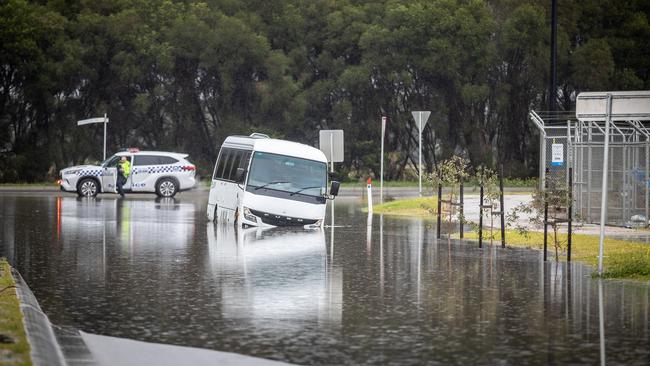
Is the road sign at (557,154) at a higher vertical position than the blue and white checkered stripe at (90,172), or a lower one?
higher

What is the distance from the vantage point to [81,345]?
1151 cm

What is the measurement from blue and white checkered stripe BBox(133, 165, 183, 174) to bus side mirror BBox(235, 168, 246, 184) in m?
18.6

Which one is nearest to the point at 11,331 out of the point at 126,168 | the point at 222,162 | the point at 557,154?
the point at 222,162

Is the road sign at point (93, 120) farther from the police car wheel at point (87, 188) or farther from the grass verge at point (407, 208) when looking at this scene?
the grass verge at point (407, 208)

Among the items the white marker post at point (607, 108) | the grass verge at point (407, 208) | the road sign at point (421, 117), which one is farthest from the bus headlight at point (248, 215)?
the road sign at point (421, 117)

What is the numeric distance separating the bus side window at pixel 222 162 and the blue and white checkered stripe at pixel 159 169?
15106mm

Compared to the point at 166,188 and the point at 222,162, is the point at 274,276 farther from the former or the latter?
the point at 166,188

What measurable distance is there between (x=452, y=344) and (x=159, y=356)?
2.69 meters

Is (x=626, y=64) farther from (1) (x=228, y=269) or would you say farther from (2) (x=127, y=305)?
(2) (x=127, y=305)

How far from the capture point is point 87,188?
46.2 meters

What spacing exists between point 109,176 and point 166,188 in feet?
7.25

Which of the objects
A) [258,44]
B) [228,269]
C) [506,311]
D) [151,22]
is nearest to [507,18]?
[258,44]

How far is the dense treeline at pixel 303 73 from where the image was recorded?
58.8m

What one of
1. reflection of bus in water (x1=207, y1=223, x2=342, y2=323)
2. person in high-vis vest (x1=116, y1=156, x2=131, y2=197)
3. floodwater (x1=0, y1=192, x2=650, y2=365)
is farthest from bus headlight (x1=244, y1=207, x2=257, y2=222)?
person in high-vis vest (x1=116, y1=156, x2=131, y2=197)
